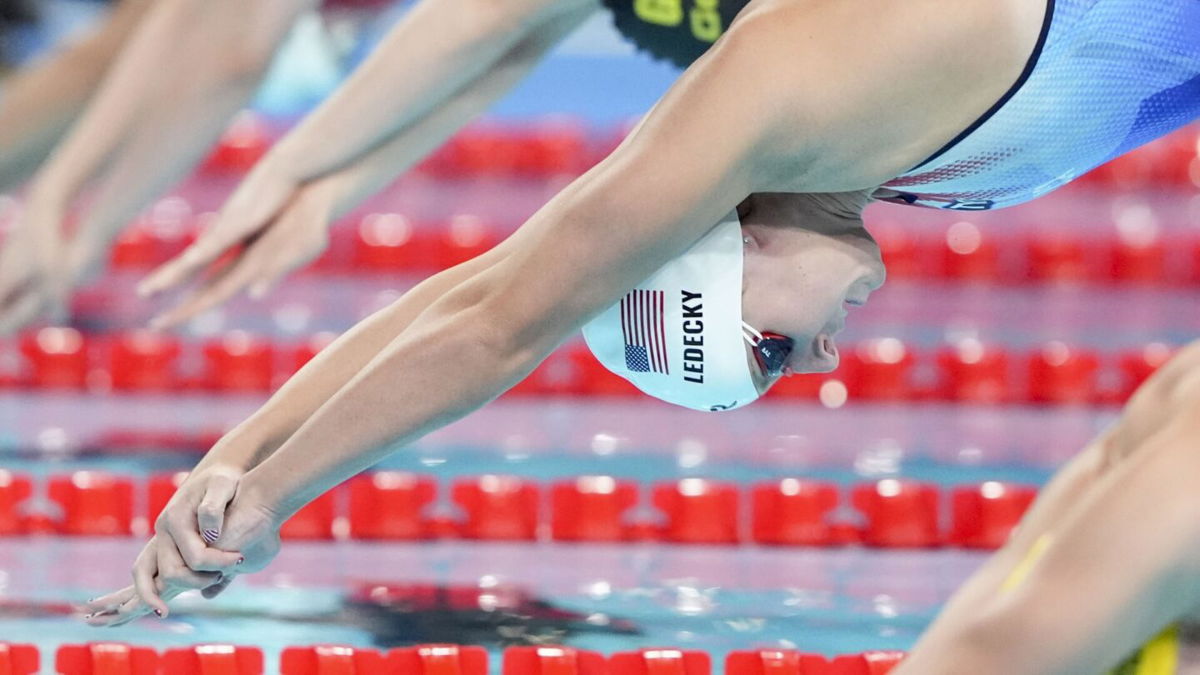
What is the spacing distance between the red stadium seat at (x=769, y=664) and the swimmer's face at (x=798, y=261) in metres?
0.96

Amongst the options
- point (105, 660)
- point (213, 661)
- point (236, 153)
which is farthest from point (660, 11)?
point (236, 153)

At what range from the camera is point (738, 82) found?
179 centimetres

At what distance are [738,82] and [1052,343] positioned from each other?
11.3 feet

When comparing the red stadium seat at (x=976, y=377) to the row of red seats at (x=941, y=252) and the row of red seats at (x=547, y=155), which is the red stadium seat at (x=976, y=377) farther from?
the row of red seats at (x=547, y=155)

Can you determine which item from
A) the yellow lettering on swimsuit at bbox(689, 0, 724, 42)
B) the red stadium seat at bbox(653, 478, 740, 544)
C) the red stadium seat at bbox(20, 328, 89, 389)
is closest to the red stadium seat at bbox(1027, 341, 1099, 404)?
the red stadium seat at bbox(653, 478, 740, 544)

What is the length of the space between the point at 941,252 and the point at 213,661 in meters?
3.32

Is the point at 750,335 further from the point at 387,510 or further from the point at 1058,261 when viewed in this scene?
the point at 1058,261

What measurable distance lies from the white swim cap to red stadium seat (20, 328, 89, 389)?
3.23m

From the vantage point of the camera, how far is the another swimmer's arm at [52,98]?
402 centimetres

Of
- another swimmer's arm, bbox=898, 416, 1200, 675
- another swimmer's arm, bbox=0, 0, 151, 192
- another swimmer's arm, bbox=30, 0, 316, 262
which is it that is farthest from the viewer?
another swimmer's arm, bbox=0, 0, 151, 192

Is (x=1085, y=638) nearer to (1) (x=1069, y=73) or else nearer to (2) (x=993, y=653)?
(2) (x=993, y=653)

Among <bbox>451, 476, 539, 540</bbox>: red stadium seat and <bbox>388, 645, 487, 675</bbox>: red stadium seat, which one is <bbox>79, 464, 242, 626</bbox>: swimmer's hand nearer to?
<bbox>388, 645, 487, 675</bbox>: red stadium seat

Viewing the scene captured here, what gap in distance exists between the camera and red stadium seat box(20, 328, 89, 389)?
496 centimetres

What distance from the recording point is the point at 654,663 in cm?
289
